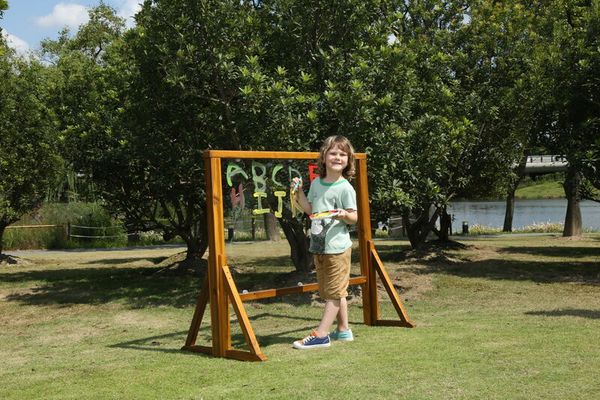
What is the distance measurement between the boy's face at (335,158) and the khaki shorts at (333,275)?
0.84 meters

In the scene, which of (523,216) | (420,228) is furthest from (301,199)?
(523,216)

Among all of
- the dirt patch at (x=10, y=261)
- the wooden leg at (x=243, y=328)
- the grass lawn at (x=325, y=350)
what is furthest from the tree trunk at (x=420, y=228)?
the wooden leg at (x=243, y=328)

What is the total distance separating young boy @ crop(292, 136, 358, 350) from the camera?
6.57m

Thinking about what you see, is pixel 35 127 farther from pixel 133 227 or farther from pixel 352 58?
pixel 352 58

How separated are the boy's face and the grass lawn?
1719 mm

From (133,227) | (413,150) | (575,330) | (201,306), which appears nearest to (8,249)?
(133,227)

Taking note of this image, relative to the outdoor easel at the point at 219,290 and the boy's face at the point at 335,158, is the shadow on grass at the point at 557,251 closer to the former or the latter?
the outdoor easel at the point at 219,290

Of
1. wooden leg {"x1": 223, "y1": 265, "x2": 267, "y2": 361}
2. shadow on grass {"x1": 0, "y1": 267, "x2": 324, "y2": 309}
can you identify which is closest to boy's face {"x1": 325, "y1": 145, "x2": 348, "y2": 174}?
wooden leg {"x1": 223, "y1": 265, "x2": 267, "y2": 361}

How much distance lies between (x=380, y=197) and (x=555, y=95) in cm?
594

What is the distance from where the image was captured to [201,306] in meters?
6.84

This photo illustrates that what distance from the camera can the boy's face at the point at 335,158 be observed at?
21.6 ft

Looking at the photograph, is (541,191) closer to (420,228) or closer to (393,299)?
(420,228)

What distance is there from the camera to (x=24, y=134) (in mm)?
18703

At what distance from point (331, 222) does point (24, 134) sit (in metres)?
14.5
